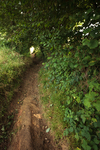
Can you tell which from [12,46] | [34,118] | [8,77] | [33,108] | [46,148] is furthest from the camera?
[12,46]

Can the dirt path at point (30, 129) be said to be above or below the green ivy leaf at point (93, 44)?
below

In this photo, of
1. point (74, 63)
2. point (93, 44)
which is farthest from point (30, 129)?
point (93, 44)

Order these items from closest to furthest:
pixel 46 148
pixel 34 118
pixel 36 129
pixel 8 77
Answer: pixel 46 148, pixel 36 129, pixel 34 118, pixel 8 77

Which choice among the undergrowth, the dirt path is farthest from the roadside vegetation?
the dirt path

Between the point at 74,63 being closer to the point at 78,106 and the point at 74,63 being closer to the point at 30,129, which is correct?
the point at 78,106

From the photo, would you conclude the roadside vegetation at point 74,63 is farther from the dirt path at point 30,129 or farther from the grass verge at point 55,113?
the dirt path at point 30,129

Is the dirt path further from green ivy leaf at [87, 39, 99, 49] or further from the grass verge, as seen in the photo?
green ivy leaf at [87, 39, 99, 49]

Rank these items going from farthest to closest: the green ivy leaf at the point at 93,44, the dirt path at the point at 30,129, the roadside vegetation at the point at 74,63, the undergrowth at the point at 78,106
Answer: the dirt path at the point at 30,129 → the undergrowth at the point at 78,106 → the roadside vegetation at the point at 74,63 → the green ivy leaf at the point at 93,44

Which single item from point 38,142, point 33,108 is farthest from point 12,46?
point 38,142

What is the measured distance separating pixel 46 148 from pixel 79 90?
6.52 ft

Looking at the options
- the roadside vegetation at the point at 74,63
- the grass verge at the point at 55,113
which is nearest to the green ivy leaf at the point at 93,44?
the roadside vegetation at the point at 74,63

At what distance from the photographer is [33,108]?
3359 mm

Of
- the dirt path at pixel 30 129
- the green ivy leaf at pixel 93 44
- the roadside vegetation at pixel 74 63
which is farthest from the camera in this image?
the dirt path at pixel 30 129

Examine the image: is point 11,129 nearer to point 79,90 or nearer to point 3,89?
point 3,89
